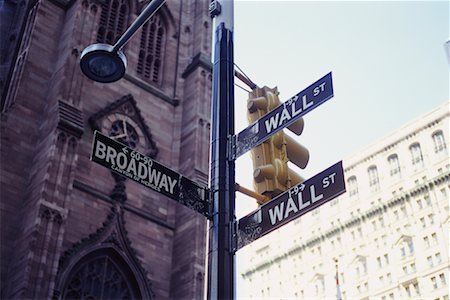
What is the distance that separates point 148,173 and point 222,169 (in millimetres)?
908

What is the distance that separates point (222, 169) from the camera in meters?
7.93

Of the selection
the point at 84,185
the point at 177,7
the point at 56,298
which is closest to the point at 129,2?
the point at 177,7

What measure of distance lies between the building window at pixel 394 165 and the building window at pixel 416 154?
2191 mm

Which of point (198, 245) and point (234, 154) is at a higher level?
point (198, 245)

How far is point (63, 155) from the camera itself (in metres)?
21.5

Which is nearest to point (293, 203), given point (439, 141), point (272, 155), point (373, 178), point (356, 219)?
point (272, 155)

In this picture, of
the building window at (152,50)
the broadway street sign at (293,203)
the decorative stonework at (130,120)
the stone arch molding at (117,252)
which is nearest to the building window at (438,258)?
the building window at (152,50)

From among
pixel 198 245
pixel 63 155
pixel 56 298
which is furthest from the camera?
pixel 198 245

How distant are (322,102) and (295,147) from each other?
0.68 m

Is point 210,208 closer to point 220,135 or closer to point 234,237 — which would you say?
point 234,237

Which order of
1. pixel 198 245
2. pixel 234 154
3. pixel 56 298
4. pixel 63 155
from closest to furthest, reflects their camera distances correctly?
pixel 234 154
pixel 56 298
pixel 63 155
pixel 198 245

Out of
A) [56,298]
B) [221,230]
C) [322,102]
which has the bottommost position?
[221,230]

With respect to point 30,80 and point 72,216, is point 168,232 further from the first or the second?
point 30,80

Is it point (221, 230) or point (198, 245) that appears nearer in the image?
point (221, 230)
